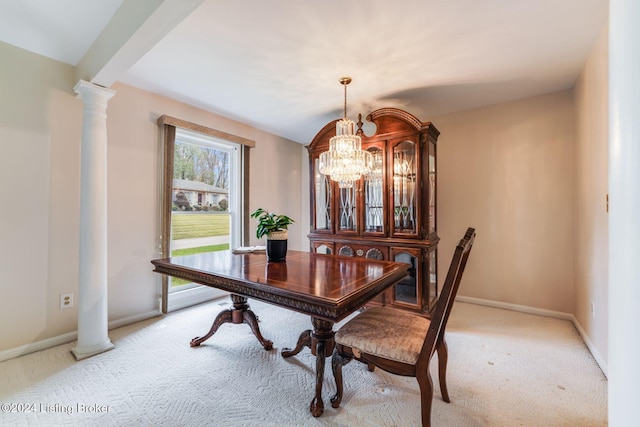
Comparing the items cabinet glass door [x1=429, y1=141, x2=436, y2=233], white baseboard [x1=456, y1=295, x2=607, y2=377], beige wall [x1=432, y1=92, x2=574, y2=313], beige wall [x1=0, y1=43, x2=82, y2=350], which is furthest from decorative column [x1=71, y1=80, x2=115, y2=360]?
white baseboard [x1=456, y1=295, x2=607, y2=377]

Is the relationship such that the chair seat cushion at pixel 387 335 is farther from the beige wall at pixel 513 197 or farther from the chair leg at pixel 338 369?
the beige wall at pixel 513 197

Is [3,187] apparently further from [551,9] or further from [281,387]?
[551,9]

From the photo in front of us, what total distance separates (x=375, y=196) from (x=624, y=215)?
2.62 meters

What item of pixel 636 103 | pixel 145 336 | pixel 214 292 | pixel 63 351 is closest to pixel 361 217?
pixel 214 292

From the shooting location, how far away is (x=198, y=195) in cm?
336

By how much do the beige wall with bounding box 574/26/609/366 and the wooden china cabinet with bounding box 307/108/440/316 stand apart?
124 cm

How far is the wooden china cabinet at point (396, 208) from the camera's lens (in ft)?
9.11

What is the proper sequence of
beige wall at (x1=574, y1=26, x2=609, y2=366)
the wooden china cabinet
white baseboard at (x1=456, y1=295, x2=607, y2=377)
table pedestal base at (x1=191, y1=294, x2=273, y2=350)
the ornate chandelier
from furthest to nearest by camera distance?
the wooden china cabinet
the ornate chandelier
table pedestal base at (x1=191, y1=294, x2=273, y2=350)
white baseboard at (x1=456, y1=295, x2=607, y2=377)
beige wall at (x1=574, y1=26, x2=609, y2=366)

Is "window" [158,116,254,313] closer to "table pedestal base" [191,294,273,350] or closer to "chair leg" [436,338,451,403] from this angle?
"table pedestal base" [191,294,273,350]

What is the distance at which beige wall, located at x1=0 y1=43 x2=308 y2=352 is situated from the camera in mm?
2061

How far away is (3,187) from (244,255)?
1907 mm

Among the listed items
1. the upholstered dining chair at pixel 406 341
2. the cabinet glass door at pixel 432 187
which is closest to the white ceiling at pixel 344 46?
the cabinet glass door at pixel 432 187

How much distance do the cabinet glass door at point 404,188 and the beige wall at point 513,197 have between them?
2.94 feet

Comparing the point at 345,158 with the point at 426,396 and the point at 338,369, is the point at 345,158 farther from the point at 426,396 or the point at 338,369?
the point at 426,396
